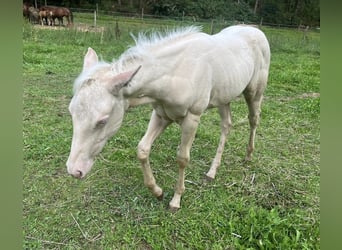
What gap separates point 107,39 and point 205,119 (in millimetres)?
6115

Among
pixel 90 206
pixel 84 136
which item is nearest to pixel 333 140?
pixel 84 136

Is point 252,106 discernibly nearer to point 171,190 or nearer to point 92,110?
point 171,190

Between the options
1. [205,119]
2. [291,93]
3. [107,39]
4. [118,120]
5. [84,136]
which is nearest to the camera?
[84,136]

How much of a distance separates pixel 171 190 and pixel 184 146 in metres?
0.53

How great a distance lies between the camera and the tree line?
17.8 meters

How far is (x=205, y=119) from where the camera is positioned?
4312mm

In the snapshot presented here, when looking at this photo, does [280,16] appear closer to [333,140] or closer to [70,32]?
[70,32]

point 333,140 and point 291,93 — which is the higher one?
point 333,140

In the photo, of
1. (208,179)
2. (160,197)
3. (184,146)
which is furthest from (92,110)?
(208,179)

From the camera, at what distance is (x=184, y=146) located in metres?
2.43

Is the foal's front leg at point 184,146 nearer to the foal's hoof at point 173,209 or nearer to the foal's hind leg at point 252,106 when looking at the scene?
the foal's hoof at point 173,209

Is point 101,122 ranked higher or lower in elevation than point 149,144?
higher

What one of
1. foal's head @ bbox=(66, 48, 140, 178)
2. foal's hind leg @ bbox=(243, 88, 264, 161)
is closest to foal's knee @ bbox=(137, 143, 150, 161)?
foal's head @ bbox=(66, 48, 140, 178)

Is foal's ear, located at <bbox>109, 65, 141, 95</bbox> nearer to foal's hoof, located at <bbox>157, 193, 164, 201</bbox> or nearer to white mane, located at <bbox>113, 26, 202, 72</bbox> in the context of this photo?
white mane, located at <bbox>113, 26, 202, 72</bbox>
